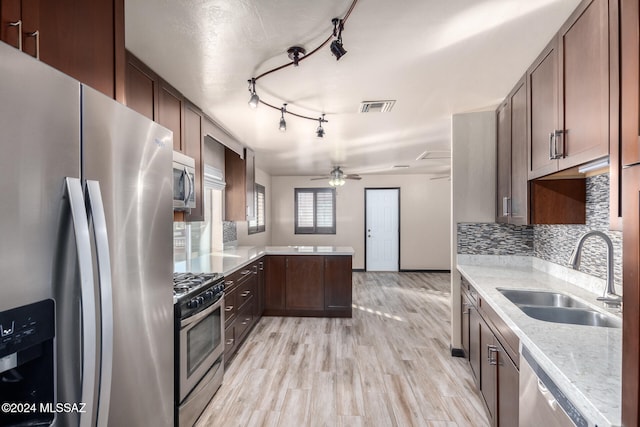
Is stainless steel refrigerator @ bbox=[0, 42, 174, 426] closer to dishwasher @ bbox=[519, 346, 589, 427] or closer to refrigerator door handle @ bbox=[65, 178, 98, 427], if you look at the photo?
refrigerator door handle @ bbox=[65, 178, 98, 427]

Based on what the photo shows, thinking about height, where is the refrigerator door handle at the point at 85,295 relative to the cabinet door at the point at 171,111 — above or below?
below

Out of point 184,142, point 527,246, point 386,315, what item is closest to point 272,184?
point 386,315

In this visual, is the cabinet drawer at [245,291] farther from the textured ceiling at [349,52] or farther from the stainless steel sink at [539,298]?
the stainless steel sink at [539,298]

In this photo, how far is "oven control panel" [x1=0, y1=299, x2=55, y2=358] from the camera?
27.8 inches

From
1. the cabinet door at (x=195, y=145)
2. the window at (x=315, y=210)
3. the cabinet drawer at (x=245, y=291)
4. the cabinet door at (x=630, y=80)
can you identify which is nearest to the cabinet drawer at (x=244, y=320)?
the cabinet drawer at (x=245, y=291)

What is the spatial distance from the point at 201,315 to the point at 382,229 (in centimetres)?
611

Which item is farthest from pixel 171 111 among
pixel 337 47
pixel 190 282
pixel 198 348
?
pixel 198 348

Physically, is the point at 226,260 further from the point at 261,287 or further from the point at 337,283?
the point at 337,283

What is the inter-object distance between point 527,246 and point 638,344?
105 inches

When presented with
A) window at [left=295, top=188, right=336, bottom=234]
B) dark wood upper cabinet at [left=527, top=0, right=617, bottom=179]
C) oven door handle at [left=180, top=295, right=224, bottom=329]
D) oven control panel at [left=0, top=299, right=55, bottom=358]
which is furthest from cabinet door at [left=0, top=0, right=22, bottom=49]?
window at [left=295, top=188, right=336, bottom=234]

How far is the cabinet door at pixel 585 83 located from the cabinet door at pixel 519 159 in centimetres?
58

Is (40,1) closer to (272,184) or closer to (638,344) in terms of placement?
(638,344)

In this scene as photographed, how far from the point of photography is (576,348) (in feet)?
3.94

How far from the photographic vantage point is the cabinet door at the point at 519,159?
2.22m
